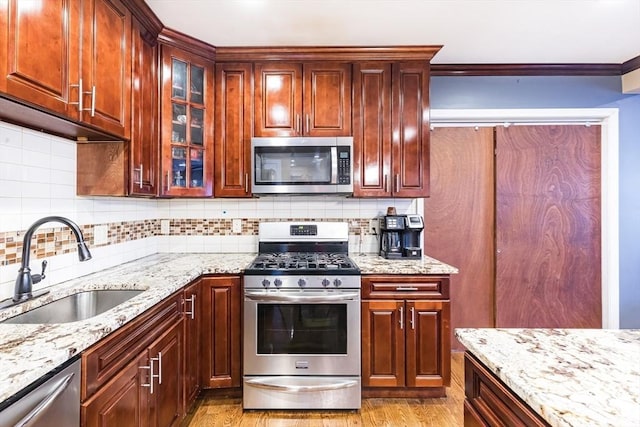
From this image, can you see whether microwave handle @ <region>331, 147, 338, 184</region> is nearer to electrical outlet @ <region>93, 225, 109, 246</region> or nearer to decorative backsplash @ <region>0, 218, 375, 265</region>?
decorative backsplash @ <region>0, 218, 375, 265</region>

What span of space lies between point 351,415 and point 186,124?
2.28 m

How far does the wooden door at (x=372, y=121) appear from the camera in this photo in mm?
2576

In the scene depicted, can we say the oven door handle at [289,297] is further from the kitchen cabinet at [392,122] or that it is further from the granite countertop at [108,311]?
the kitchen cabinet at [392,122]

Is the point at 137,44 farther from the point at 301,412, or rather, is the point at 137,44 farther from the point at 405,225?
the point at 301,412

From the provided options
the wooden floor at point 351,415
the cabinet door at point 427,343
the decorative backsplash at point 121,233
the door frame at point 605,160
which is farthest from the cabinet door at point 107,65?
the door frame at point 605,160

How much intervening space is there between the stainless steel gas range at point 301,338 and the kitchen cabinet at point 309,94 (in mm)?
1087

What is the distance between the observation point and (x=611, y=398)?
0.73 metres

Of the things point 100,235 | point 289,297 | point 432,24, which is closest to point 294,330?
point 289,297

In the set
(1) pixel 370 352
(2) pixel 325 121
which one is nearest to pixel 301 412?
(1) pixel 370 352

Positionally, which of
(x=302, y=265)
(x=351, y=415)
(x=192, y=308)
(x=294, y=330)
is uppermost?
(x=302, y=265)

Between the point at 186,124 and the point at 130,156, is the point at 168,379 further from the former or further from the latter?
the point at 186,124

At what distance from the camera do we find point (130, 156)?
1.96 meters

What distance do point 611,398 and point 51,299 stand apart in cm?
201

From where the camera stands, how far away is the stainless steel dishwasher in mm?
830
